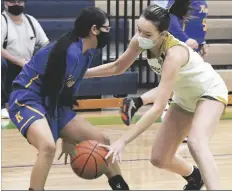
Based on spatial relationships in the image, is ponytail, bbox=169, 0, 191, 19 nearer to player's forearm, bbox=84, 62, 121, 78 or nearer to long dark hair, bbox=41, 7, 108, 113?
player's forearm, bbox=84, 62, 121, 78

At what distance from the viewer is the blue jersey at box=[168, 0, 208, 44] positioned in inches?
253

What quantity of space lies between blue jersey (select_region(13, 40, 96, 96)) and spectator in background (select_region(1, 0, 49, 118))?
9.59 feet

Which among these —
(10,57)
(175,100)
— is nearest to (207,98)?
(175,100)

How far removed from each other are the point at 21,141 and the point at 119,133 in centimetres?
107

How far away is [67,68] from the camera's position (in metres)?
4.15

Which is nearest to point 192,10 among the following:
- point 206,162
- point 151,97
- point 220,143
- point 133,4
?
point 220,143

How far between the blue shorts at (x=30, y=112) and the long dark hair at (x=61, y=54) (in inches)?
2.8

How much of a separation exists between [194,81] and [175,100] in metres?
0.26

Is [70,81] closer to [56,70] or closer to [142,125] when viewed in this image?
[56,70]

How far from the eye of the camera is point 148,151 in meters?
6.04

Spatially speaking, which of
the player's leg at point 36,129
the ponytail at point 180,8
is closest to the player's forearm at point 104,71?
the player's leg at point 36,129

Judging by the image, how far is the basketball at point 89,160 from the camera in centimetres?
392

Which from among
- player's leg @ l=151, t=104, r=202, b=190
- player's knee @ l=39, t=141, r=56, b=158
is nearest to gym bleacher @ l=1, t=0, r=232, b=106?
player's leg @ l=151, t=104, r=202, b=190

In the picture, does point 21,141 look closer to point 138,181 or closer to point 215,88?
point 138,181
